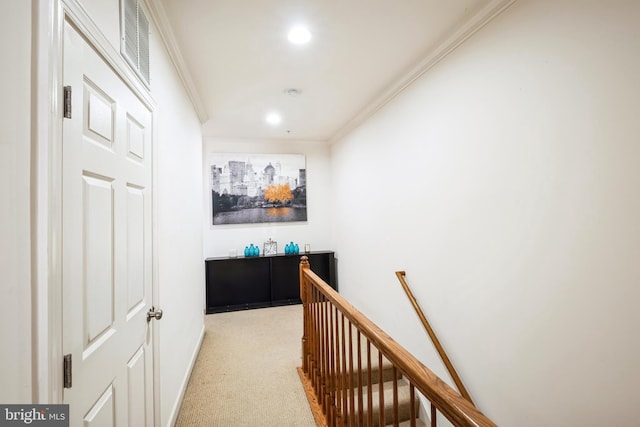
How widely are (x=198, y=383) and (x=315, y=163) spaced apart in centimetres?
353

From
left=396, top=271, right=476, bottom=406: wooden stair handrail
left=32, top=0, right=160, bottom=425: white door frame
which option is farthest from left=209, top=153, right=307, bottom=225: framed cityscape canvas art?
left=32, top=0, right=160, bottom=425: white door frame

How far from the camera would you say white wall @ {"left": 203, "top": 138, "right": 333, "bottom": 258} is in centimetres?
435

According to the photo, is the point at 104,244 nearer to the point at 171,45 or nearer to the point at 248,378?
the point at 171,45

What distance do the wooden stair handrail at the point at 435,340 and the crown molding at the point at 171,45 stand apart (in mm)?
2612

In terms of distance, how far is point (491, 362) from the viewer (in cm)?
174

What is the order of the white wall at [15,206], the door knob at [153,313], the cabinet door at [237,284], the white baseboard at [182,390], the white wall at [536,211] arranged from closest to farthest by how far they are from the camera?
the white wall at [15,206] < the white wall at [536,211] < the door knob at [153,313] < the white baseboard at [182,390] < the cabinet door at [237,284]

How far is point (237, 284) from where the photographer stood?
4203 millimetres

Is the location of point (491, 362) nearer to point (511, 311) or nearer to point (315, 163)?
point (511, 311)

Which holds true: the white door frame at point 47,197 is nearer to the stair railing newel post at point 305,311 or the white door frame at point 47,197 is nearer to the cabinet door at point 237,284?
the stair railing newel post at point 305,311

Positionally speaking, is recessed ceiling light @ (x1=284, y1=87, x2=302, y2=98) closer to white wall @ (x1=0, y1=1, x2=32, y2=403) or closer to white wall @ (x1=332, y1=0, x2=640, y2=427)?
white wall @ (x1=332, y1=0, x2=640, y2=427)

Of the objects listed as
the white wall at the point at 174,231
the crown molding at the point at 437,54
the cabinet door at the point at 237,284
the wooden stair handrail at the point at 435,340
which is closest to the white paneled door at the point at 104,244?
the white wall at the point at 174,231

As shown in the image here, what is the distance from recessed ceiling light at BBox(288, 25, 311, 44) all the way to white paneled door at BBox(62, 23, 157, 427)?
44.2 inches

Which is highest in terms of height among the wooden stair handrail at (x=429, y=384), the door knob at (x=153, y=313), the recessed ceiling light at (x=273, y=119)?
the recessed ceiling light at (x=273, y=119)

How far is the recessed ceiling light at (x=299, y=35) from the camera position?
6.16 ft
